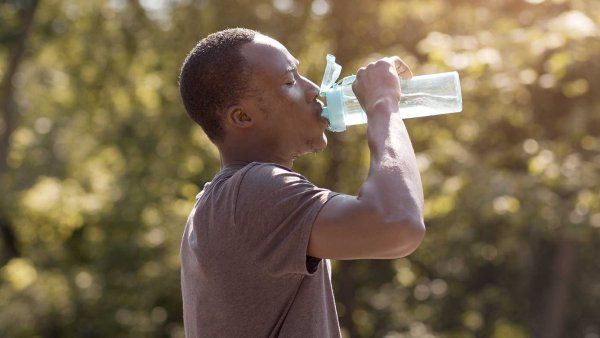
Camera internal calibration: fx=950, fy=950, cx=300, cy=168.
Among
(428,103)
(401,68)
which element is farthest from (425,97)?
(401,68)

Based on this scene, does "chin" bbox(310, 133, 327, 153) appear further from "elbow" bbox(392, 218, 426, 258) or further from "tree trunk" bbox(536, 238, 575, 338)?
"tree trunk" bbox(536, 238, 575, 338)

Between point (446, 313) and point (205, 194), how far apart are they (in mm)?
11582

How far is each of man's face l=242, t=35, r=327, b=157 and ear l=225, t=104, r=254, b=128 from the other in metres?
0.02

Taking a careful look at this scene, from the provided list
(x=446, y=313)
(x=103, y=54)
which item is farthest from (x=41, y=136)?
(x=446, y=313)

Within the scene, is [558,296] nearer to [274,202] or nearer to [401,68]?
[401,68]

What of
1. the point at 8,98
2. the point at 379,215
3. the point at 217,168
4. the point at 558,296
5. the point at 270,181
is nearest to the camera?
the point at 379,215

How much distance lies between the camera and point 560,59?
627 centimetres

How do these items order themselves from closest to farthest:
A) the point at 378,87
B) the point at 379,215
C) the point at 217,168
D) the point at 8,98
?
the point at 379,215, the point at 378,87, the point at 217,168, the point at 8,98

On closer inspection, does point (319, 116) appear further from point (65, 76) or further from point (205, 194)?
point (65, 76)

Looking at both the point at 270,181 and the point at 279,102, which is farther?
the point at 279,102

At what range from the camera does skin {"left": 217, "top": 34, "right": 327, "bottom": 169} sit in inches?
84.6

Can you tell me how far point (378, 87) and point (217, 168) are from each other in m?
10.2

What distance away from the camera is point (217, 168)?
12.2 meters

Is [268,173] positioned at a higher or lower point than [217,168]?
higher
